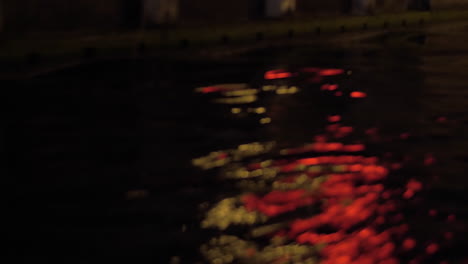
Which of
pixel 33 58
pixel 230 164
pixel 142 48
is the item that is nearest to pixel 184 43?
pixel 142 48

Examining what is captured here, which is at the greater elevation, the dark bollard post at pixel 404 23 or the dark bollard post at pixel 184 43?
the dark bollard post at pixel 184 43

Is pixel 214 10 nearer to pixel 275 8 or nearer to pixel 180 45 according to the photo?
pixel 275 8

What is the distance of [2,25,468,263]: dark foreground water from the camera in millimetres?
4754

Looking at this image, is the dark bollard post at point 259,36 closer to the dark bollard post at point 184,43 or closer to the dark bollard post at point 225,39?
the dark bollard post at point 225,39

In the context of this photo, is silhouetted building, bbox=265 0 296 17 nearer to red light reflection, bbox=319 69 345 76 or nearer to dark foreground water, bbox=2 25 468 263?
red light reflection, bbox=319 69 345 76

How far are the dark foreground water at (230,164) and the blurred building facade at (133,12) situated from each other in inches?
109

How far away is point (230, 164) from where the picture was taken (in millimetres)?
6555

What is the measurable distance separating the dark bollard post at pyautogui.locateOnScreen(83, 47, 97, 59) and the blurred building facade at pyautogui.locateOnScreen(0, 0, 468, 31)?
63.5 inches

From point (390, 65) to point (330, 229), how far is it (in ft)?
26.9

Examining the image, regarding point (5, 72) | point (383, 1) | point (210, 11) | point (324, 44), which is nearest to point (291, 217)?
point (5, 72)

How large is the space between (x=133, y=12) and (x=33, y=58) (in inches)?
157

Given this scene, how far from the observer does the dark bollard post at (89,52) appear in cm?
1265

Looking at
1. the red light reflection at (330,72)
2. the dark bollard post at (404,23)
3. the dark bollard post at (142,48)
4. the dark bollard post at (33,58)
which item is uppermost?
the dark bollard post at (33,58)

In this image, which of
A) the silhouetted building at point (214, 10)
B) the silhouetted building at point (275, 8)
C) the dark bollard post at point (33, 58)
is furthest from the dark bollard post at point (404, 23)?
the dark bollard post at point (33, 58)
